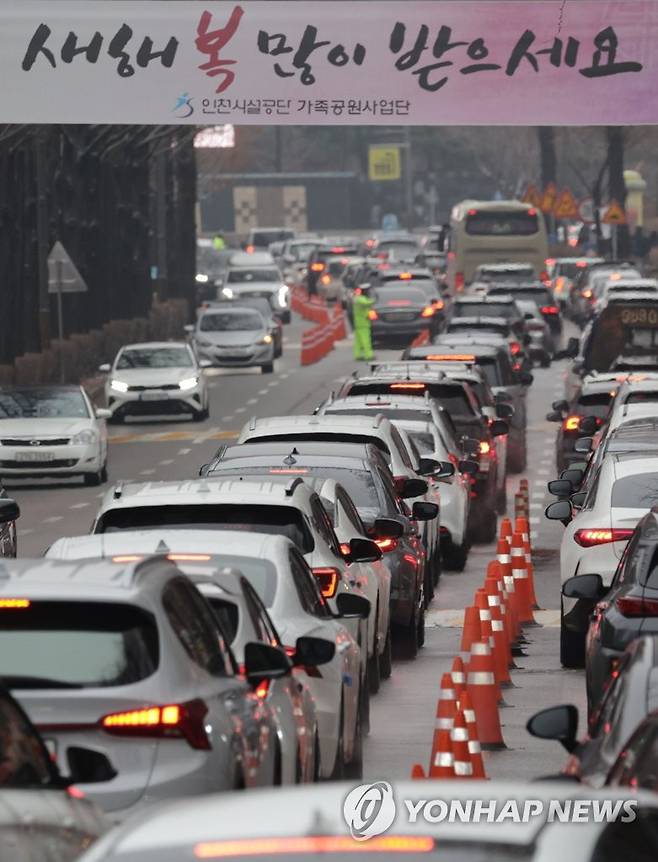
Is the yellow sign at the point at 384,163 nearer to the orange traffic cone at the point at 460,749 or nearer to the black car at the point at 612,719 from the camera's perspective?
the orange traffic cone at the point at 460,749

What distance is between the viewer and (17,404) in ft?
110

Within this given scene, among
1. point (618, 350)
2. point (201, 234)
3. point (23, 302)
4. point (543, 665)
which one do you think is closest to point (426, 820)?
point (543, 665)

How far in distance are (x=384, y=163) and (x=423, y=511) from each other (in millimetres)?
131186

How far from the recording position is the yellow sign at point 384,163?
148000 mm

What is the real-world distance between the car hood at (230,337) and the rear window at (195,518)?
42571mm

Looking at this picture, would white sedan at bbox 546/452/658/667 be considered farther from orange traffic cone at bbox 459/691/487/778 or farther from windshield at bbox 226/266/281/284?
windshield at bbox 226/266/281/284

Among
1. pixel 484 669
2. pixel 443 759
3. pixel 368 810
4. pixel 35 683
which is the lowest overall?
pixel 484 669

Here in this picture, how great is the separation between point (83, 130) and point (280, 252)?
64.1m

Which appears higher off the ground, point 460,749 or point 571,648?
point 460,749

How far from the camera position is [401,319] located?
5950 centimetres

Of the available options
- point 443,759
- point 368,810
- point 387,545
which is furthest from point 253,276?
point 368,810

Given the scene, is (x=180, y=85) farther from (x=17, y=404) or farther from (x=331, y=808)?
(x=331, y=808)

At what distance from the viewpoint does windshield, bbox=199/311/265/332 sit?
5525cm

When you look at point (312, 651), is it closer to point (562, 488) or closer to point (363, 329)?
point (562, 488)
